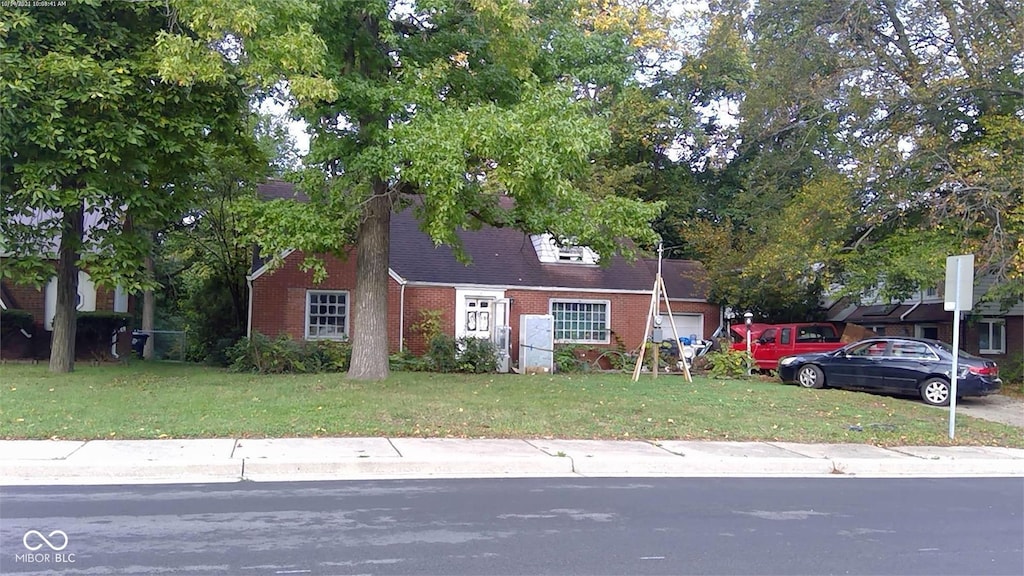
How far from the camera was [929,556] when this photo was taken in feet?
21.7

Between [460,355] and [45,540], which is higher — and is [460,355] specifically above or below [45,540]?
above

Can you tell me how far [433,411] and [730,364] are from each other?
11781mm

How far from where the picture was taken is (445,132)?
12.6m

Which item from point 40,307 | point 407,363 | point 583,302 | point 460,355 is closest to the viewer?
point 407,363

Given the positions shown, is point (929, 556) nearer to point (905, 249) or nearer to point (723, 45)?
point (905, 249)

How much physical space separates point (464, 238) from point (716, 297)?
897cm

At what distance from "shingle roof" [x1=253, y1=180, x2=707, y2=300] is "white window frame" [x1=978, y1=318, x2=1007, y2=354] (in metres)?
10.9

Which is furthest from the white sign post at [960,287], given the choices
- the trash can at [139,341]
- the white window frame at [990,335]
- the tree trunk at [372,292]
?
the trash can at [139,341]

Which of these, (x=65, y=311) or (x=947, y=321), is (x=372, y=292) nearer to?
(x=65, y=311)

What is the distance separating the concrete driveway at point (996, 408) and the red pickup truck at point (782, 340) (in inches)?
232

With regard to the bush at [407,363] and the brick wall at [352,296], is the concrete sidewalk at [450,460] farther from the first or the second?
the brick wall at [352,296]

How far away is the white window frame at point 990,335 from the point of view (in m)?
26.6

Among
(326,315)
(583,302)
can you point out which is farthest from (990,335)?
(326,315)

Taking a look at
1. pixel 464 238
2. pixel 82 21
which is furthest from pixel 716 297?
pixel 82 21
